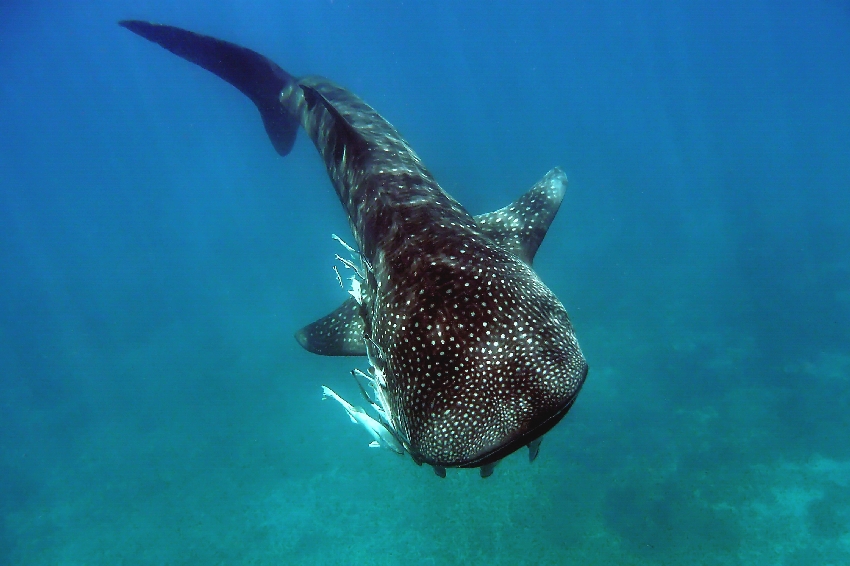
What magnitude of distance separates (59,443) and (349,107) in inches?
923

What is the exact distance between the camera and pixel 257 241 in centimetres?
3941

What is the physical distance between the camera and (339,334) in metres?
5.23

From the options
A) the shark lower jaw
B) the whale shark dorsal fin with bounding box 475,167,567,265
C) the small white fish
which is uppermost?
the whale shark dorsal fin with bounding box 475,167,567,265

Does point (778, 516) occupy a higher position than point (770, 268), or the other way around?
point (770, 268)

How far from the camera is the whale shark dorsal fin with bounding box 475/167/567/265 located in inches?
209

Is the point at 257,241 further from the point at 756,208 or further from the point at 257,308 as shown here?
the point at 756,208

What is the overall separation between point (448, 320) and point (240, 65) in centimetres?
690

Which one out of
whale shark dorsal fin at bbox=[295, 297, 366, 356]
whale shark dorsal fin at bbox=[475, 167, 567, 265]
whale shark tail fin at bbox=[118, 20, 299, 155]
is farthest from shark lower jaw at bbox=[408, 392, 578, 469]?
whale shark tail fin at bbox=[118, 20, 299, 155]

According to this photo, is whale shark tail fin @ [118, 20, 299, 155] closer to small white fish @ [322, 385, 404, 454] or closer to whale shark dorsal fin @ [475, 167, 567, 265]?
whale shark dorsal fin @ [475, 167, 567, 265]

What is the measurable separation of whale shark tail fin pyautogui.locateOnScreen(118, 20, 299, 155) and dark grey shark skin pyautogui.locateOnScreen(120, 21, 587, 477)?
307cm

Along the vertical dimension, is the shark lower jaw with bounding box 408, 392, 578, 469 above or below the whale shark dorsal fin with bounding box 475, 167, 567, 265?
below

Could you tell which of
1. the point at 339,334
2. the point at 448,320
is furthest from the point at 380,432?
the point at 339,334

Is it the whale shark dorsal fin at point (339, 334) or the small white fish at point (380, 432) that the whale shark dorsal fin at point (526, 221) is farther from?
the small white fish at point (380, 432)

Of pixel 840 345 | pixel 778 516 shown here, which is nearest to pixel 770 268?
pixel 840 345
